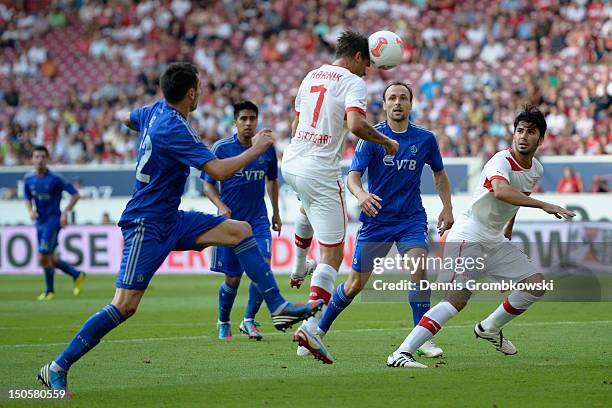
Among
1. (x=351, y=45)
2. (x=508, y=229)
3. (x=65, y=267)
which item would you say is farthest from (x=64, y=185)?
(x=508, y=229)

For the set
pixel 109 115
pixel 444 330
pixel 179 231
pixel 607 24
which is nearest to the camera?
pixel 179 231

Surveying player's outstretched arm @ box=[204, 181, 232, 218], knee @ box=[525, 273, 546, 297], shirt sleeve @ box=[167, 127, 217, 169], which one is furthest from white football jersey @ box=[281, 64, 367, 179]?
player's outstretched arm @ box=[204, 181, 232, 218]

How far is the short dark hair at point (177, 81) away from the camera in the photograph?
8375 millimetres

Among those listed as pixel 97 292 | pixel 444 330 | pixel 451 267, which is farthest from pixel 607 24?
pixel 451 267

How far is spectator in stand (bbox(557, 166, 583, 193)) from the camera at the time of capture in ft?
78.6

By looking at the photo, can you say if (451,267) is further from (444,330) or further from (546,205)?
(444,330)

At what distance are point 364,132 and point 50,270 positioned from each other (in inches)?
443

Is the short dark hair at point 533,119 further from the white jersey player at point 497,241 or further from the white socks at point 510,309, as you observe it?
the white socks at point 510,309

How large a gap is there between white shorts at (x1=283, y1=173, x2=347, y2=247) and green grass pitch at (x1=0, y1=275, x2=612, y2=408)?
3.76ft

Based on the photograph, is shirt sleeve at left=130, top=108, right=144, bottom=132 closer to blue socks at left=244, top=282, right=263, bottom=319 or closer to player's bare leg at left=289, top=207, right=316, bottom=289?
player's bare leg at left=289, top=207, right=316, bottom=289

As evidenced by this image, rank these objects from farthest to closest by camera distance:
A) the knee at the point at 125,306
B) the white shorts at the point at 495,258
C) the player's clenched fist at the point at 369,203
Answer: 1. the white shorts at the point at 495,258
2. the player's clenched fist at the point at 369,203
3. the knee at the point at 125,306

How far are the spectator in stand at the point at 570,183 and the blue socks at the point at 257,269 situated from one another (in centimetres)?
1652

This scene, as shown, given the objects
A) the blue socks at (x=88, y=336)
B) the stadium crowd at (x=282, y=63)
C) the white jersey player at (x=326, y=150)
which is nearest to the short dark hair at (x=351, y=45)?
the white jersey player at (x=326, y=150)

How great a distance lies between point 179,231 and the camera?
8.47 metres
